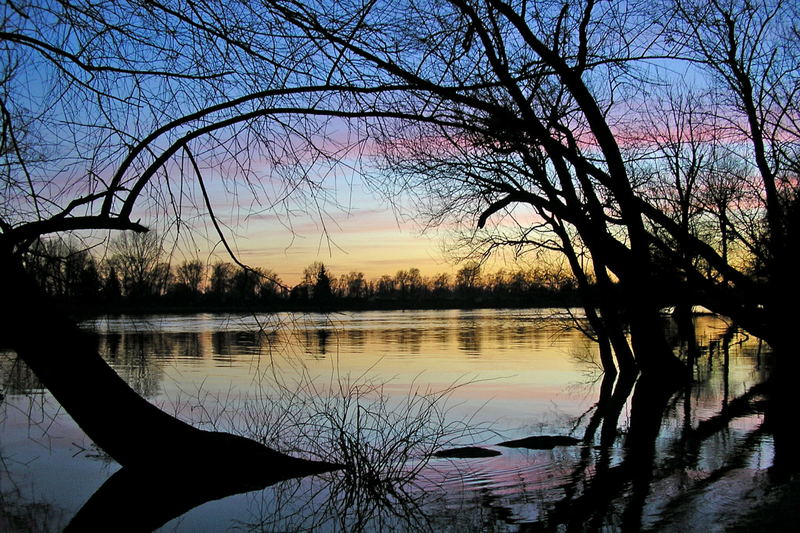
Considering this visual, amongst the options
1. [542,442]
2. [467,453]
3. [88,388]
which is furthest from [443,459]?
[88,388]

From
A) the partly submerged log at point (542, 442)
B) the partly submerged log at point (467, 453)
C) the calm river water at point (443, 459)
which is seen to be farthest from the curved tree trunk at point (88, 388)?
the partly submerged log at point (542, 442)

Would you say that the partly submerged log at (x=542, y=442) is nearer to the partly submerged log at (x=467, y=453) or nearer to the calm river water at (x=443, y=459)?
the calm river water at (x=443, y=459)

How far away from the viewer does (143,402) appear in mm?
6922

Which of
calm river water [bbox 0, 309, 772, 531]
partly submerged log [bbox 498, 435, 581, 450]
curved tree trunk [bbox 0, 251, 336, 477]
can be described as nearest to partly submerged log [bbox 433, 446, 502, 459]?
calm river water [bbox 0, 309, 772, 531]

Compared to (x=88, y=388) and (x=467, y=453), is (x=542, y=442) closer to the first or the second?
(x=467, y=453)

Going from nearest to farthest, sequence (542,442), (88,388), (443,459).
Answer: (88,388)
(443,459)
(542,442)

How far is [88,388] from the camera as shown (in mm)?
6516

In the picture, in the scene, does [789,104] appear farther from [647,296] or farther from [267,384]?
[267,384]

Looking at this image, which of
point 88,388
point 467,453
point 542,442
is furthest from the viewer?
point 542,442

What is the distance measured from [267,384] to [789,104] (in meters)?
12.2

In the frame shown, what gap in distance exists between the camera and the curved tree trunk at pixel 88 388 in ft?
20.4


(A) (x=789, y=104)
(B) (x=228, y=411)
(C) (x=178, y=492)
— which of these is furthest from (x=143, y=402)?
(A) (x=789, y=104)

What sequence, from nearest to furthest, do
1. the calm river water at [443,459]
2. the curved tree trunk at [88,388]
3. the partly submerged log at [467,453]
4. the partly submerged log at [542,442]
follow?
the curved tree trunk at [88,388]
the calm river water at [443,459]
the partly submerged log at [467,453]
the partly submerged log at [542,442]

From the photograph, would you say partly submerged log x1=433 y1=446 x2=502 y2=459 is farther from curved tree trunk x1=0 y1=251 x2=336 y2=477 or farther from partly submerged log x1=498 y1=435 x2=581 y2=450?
curved tree trunk x1=0 y1=251 x2=336 y2=477
